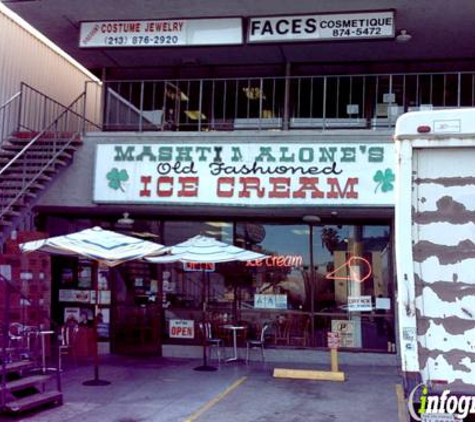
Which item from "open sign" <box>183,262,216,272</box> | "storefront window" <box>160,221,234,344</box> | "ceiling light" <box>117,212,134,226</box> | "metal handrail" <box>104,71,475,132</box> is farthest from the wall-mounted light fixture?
"ceiling light" <box>117,212,134,226</box>

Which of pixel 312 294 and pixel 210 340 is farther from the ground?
pixel 312 294

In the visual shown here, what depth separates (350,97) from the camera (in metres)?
14.0

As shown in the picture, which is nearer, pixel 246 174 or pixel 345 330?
pixel 246 174

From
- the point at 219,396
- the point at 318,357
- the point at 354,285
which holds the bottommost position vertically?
the point at 219,396

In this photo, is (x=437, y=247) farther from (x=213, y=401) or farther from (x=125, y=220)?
(x=125, y=220)

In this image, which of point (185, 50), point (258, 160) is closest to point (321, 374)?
point (258, 160)

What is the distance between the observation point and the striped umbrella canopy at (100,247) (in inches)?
368

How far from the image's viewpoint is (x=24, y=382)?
8398mm

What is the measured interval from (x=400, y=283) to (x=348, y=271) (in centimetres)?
801

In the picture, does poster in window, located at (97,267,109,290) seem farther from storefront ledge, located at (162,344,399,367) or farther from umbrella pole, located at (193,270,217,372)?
storefront ledge, located at (162,344,399,367)

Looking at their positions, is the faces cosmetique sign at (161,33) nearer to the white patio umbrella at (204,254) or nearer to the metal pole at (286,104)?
the metal pole at (286,104)

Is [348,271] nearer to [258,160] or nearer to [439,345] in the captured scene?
[258,160]

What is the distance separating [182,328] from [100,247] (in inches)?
→ 179

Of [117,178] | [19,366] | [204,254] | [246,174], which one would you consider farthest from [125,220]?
[19,366]
